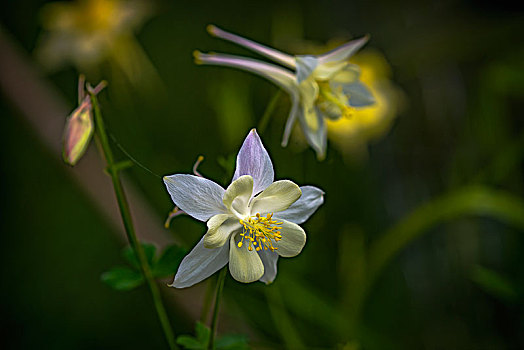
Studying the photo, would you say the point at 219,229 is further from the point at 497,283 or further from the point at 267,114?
the point at 497,283

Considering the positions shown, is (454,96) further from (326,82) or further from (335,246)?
(326,82)

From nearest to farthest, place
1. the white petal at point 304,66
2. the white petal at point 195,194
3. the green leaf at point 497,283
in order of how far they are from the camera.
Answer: the white petal at point 195,194
the white petal at point 304,66
the green leaf at point 497,283

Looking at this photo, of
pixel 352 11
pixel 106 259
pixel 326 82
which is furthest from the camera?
pixel 352 11

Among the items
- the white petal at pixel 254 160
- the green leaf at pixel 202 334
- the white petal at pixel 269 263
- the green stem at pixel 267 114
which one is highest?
the green stem at pixel 267 114

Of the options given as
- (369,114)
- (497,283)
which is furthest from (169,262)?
(369,114)

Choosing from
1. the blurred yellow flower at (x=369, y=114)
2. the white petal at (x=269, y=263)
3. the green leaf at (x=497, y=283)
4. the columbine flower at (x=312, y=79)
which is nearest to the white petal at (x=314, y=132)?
the columbine flower at (x=312, y=79)

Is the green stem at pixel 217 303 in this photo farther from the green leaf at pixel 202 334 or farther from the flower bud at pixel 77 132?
the flower bud at pixel 77 132

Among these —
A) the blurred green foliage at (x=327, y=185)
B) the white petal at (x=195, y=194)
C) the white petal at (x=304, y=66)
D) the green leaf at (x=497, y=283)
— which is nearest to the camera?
the white petal at (x=195, y=194)

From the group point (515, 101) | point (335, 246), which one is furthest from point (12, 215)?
point (515, 101)
